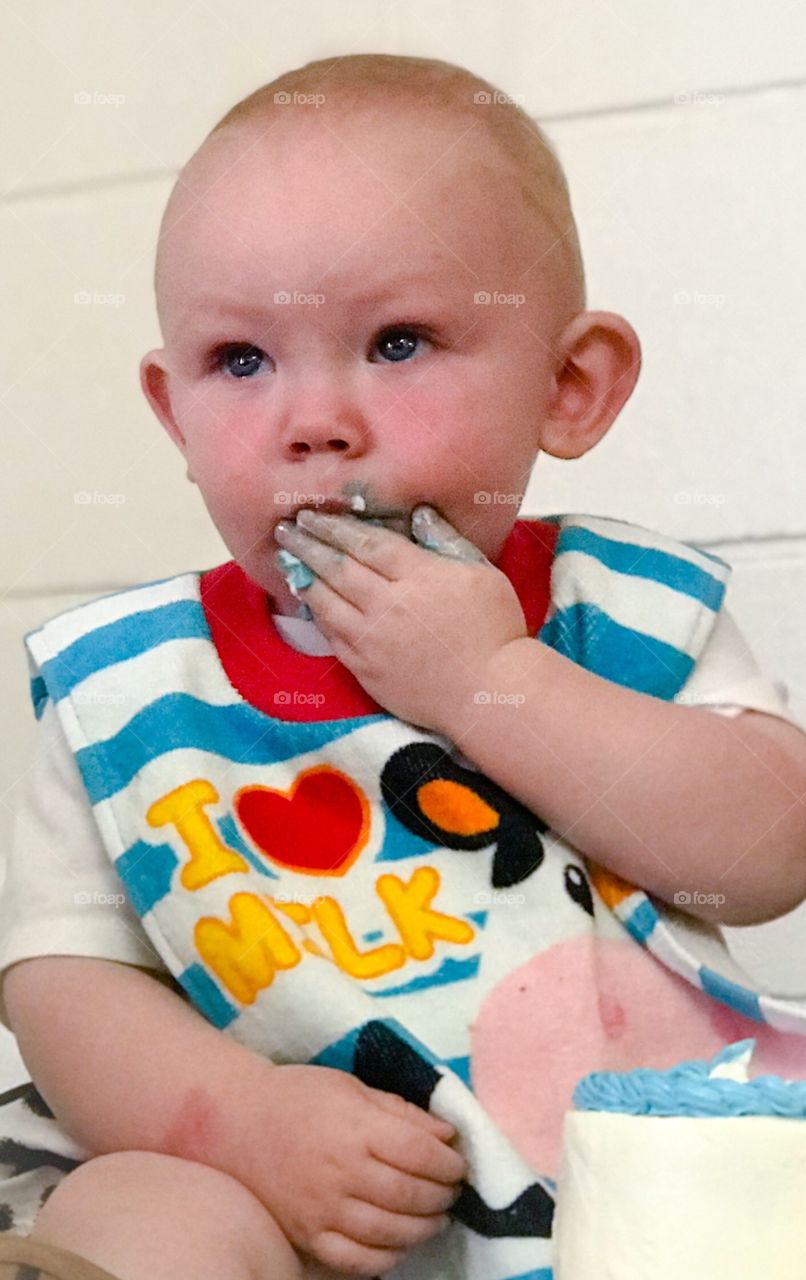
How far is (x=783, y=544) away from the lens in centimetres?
115

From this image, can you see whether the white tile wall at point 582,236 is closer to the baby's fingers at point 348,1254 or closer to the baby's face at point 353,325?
the baby's face at point 353,325

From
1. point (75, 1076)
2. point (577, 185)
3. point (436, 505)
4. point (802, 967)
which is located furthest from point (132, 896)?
point (577, 185)

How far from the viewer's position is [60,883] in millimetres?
717

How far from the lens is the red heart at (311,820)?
70 cm

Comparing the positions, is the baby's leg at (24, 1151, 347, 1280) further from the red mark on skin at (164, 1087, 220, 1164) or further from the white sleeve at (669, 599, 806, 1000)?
the white sleeve at (669, 599, 806, 1000)

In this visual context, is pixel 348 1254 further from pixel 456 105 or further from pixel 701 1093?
pixel 456 105

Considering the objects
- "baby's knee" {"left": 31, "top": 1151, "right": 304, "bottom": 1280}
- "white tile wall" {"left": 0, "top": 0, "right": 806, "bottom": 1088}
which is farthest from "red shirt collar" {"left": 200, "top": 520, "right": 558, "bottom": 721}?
"white tile wall" {"left": 0, "top": 0, "right": 806, "bottom": 1088}

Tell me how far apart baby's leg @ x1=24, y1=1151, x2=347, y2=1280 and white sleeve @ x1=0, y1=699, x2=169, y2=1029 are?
11 cm

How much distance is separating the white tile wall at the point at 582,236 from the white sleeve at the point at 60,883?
53 centimetres

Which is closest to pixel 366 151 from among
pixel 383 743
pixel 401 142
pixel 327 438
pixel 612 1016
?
pixel 401 142

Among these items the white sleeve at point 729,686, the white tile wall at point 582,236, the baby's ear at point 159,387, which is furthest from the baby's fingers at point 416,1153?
the white tile wall at point 582,236

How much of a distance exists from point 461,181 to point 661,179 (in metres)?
0.49

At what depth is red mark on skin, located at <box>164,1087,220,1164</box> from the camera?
2.03ft

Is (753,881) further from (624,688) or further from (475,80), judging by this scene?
(475,80)
